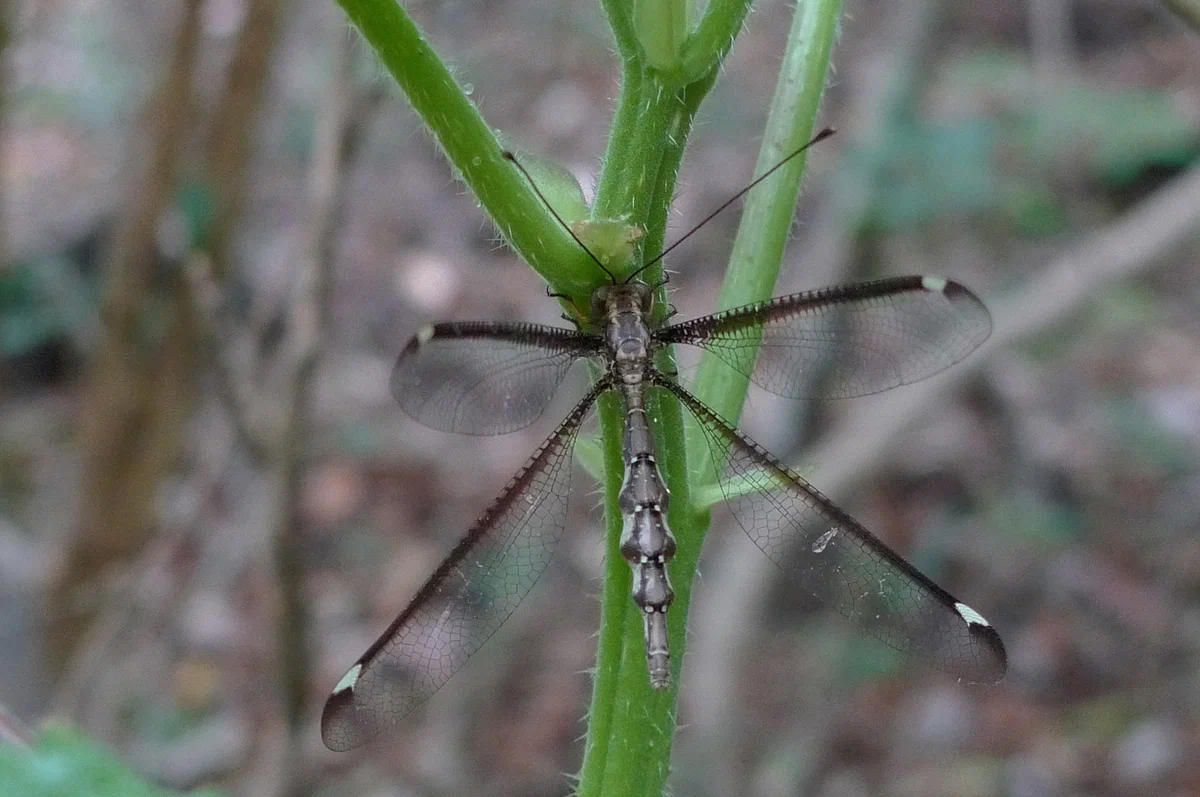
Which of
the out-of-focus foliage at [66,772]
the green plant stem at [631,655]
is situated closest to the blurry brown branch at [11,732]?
the out-of-focus foliage at [66,772]

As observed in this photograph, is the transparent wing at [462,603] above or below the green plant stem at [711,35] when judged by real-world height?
below

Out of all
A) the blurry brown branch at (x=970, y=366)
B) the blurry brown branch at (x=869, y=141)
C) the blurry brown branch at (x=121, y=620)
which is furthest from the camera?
the blurry brown branch at (x=869, y=141)

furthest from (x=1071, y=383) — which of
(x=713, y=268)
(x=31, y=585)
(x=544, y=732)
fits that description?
(x=31, y=585)

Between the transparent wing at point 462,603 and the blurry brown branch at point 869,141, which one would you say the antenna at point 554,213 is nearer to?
the transparent wing at point 462,603

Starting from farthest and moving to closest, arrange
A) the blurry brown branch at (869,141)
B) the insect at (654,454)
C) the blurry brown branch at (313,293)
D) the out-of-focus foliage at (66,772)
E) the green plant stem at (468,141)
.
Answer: the blurry brown branch at (869,141), the blurry brown branch at (313,293), the insect at (654,454), the out-of-focus foliage at (66,772), the green plant stem at (468,141)

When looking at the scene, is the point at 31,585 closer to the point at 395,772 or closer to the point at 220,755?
the point at 220,755

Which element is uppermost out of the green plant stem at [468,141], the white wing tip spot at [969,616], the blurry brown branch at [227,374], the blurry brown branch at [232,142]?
the blurry brown branch at [232,142]
